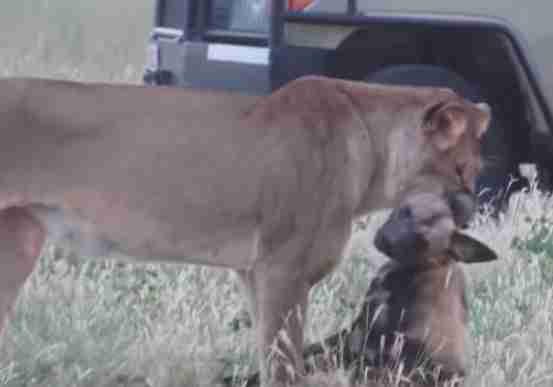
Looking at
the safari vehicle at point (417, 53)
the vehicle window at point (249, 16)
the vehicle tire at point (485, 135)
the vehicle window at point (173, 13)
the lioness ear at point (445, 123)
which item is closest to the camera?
the lioness ear at point (445, 123)

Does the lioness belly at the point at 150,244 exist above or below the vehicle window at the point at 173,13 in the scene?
below

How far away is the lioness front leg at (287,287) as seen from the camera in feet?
15.1

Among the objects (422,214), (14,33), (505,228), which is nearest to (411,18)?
(505,228)

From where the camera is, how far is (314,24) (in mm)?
6742

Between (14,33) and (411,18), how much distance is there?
10.3 metres

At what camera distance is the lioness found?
4.62 meters

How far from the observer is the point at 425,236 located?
5.06 m

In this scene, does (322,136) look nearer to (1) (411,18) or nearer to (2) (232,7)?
(1) (411,18)

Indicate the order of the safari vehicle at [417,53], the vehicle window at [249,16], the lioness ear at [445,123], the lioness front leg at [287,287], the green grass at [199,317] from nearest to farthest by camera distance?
the lioness front leg at [287,287]
the lioness ear at [445,123]
the green grass at [199,317]
the safari vehicle at [417,53]
the vehicle window at [249,16]

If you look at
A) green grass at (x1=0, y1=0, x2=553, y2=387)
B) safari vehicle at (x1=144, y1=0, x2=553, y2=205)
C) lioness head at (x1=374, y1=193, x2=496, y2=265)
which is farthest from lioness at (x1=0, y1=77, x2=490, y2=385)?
safari vehicle at (x1=144, y1=0, x2=553, y2=205)

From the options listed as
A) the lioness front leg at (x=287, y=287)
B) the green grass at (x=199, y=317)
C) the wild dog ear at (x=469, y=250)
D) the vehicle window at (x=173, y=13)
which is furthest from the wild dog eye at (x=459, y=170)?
the vehicle window at (x=173, y=13)

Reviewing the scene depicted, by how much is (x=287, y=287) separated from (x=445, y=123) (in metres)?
0.72

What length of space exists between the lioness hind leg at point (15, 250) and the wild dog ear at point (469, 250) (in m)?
1.29

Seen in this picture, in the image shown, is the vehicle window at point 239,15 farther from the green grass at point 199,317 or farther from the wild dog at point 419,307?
the wild dog at point 419,307
